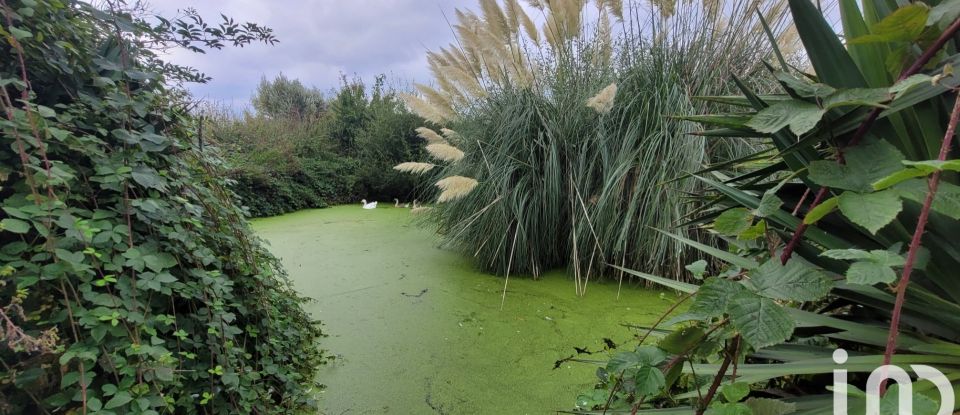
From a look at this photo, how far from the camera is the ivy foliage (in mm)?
662

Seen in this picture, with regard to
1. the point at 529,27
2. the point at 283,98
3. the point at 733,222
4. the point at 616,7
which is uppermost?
the point at 283,98

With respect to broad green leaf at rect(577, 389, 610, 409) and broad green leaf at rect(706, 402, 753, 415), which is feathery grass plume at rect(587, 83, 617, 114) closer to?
broad green leaf at rect(577, 389, 610, 409)

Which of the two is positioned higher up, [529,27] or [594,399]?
[529,27]

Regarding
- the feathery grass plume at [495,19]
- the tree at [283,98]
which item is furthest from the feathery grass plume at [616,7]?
the tree at [283,98]

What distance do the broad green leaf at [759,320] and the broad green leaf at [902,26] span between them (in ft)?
1.05

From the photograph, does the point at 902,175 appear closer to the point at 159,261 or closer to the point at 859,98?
the point at 859,98

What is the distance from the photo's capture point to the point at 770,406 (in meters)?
0.50

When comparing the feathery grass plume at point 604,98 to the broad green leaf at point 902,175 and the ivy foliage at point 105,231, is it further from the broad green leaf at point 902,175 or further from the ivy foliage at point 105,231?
the broad green leaf at point 902,175

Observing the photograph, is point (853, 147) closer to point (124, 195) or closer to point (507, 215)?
point (124, 195)

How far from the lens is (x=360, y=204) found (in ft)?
21.3

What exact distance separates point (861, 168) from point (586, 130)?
2142mm

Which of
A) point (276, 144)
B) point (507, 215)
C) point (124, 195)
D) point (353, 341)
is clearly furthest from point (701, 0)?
point (276, 144)

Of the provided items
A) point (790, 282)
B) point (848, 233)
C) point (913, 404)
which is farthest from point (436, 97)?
point (913, 404)

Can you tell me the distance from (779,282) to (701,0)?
2633mm
